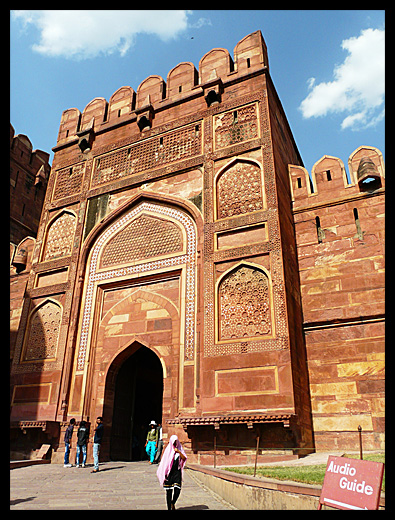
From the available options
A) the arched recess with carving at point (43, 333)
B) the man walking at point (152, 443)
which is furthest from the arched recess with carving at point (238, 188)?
the arched recess with carving at point (43, 333)

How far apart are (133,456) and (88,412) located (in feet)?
A: 6.32

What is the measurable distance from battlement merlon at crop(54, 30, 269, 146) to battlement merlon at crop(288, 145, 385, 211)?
2.82 meters

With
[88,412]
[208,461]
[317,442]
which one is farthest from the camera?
[88,412]

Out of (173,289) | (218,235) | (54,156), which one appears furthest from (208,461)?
(54,156)

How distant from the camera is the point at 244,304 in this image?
25.3 feet

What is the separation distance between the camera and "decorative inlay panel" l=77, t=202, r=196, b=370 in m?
8.25

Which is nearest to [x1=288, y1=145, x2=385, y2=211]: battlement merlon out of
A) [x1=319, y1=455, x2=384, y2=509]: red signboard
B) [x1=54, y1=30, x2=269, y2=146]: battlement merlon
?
[x1=54, y1=30, x2=269, y2=146]: battlement merlon

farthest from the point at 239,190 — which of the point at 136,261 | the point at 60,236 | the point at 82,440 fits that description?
the point at 82,440

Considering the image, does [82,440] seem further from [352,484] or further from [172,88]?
[172,88]

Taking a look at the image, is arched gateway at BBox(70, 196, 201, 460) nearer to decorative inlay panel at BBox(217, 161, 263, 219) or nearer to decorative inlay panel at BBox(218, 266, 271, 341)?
decorative inlay panel at BBox(218, 266, 271, 341)

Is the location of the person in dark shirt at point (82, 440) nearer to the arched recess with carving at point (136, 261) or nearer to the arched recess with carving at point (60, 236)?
the arched recess with carving at point (136, 261)

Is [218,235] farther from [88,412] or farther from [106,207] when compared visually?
[88,412]

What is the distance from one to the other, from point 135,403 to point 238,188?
18.1 feet
